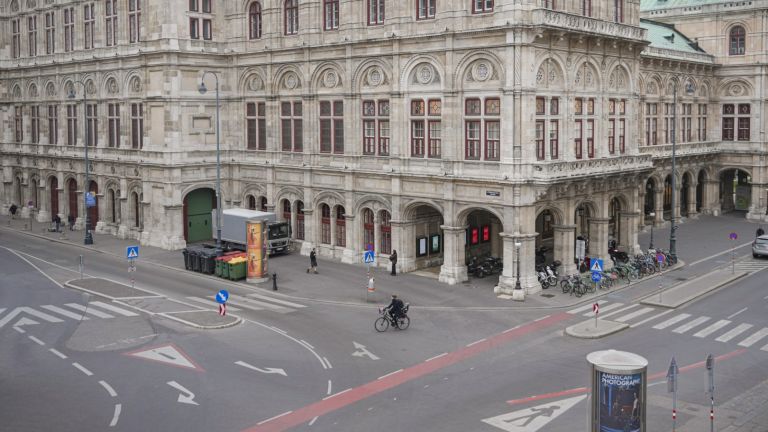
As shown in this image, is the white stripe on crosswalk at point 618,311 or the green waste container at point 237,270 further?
the green waste container at point 237,270

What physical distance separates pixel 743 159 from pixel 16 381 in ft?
201

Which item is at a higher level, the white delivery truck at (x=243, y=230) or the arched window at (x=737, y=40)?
the arched window at (x=737, y=40)

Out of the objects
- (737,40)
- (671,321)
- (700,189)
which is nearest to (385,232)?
(671,321)

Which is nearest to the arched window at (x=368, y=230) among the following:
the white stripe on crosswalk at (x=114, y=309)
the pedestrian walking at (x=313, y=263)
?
the pedestrian walking at (x=313, y=263)

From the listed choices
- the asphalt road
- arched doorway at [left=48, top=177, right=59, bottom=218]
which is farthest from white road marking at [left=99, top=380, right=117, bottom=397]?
arched doorway at [left=48, top=177, right=59, bottom=218]

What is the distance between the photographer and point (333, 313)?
122 feet

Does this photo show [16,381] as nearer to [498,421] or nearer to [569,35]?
[498,421]

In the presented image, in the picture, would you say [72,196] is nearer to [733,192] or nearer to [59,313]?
[59,313]

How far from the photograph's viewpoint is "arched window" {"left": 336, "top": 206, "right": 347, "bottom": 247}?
5053cm

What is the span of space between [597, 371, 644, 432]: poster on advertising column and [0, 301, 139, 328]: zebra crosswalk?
2367cm

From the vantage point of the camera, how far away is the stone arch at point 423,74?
44.0 metres

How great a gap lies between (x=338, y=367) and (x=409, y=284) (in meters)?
15.1

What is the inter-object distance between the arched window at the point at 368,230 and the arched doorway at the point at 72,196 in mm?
28332

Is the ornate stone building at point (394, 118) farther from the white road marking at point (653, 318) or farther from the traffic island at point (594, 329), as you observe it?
the white road marking at point (653, 318)
